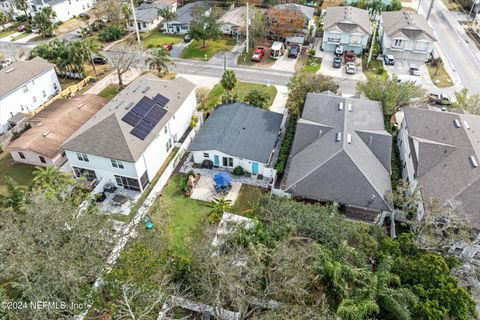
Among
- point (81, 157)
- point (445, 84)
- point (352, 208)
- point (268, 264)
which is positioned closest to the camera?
point (268, 264)

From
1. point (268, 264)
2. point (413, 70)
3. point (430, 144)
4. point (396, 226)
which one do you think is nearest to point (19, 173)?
point (268, 264)

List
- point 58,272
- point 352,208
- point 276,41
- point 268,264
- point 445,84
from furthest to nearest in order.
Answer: point 276,41
point 445,84
point 352,208
point 268,264
point 58,272

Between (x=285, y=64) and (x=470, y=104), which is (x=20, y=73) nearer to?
(x=285, y=64)

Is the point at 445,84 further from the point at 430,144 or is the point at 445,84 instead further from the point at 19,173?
the point at 19,173

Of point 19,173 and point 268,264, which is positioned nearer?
point 268,264

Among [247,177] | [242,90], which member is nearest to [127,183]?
[247,177]

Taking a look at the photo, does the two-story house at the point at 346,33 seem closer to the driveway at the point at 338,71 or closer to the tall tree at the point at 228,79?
the driveway at the point at 338,71

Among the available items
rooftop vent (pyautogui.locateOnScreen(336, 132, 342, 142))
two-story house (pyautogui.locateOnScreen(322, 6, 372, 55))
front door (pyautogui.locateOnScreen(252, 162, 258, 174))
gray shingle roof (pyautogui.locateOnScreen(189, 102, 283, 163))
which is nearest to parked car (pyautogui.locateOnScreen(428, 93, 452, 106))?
two-story house (pyautogui.locateOnScreen(322, 6, 372, 55))

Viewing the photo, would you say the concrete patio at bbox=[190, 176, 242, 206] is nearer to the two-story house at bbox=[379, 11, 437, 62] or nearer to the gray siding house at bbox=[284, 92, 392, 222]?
the gray siding house at bbox=[284, 92, 392, 222]
